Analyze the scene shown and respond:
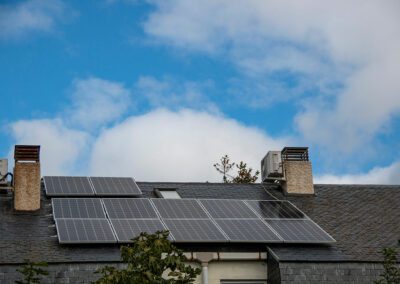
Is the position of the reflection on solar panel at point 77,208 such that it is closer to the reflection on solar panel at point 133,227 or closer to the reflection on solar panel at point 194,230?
the reflection on solar panel at point 133,227

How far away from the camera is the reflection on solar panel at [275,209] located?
74.5ft

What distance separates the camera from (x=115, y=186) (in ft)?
80.4

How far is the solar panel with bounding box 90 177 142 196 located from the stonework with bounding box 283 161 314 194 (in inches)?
218

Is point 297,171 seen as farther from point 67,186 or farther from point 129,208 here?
point 67,186

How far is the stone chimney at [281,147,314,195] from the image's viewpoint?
2617 cm

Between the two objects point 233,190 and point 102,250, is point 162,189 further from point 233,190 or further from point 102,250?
point 102,250

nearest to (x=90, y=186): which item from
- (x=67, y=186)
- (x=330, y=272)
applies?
(x=67, y=186)

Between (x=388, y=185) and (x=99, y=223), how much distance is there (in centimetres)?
1181

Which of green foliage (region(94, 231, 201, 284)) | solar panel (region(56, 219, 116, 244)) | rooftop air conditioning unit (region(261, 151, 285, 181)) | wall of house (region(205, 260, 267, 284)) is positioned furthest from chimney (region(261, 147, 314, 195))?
green foliage (region(94, 231, 201, 284))

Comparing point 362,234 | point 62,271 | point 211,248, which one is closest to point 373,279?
point 362,234

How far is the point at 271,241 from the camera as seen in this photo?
20.1 m

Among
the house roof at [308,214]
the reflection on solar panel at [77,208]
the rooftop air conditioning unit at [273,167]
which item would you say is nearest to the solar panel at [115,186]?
the house roof at [308,214]

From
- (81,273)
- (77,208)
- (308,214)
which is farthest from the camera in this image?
(308,214)

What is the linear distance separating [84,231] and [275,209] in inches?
259
